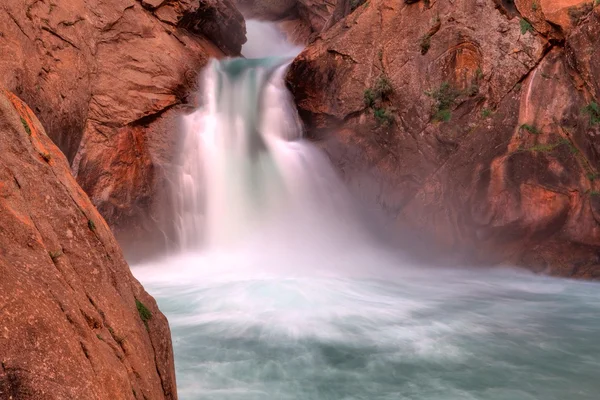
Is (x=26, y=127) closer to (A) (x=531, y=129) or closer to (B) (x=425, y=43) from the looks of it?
(A) (x=531, y=129)

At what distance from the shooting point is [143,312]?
13.4 feet

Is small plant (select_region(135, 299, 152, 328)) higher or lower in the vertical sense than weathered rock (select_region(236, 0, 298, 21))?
lower

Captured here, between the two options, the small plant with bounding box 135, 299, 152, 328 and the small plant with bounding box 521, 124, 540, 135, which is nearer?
the small plant with bounding box 135, 299, 152, 328

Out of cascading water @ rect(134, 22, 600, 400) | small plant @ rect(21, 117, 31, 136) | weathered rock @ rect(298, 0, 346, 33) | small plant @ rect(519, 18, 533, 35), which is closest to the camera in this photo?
small plant @ rect(21, 117, 31, 136)

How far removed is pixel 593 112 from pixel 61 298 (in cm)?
1116

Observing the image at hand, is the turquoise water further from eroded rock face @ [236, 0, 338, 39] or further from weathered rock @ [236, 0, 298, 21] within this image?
weathered rock @ [236, 0, 298, 21]

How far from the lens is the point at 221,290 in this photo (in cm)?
938

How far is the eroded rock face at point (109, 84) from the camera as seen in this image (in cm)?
1009

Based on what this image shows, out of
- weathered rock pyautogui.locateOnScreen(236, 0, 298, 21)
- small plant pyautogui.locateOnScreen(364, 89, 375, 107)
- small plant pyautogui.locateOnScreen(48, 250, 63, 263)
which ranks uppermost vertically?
weathered rock pyautogui.locateOnScreen(236, 0, 298, 21)

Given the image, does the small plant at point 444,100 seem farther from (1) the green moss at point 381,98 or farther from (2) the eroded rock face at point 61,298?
(2) the eroded rock face at point 61,298

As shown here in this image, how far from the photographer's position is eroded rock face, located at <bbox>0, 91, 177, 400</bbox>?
2.38 metres

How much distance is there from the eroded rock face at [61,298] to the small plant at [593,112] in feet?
33.3

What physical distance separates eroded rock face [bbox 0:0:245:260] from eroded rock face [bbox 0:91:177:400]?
6.06 metres

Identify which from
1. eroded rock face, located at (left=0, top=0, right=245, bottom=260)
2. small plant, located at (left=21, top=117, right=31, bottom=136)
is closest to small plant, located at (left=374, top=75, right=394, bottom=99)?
eroded rock face, located at (left=0, top=0, right=245, bottom=260)
